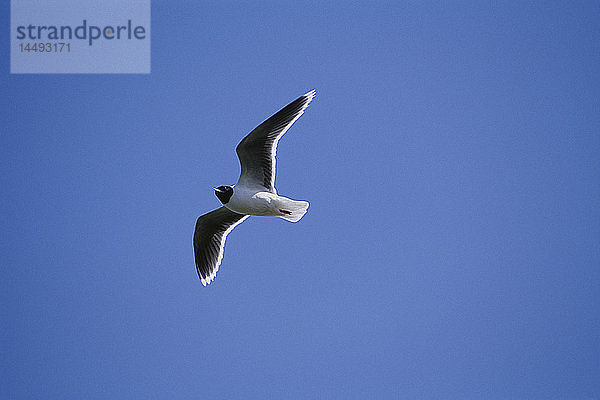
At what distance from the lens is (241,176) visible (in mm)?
6570

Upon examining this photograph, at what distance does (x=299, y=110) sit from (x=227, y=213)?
Result: 1.40 m

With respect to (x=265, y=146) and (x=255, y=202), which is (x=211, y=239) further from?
(x=265, y=146)

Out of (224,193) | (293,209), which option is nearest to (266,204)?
(293,209)

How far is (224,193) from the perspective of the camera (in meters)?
6.57

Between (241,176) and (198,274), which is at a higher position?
(241,176)

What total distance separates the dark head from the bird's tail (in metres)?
0.50

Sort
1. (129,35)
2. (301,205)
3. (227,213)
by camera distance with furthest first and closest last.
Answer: (129,35) → (227,213) → (301,205)

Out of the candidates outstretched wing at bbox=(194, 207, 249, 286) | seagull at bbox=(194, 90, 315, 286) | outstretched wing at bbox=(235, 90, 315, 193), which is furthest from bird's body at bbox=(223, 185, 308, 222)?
outstretched wing at bbox=(194, 207, 249, 286)

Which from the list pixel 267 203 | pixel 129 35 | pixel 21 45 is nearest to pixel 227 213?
pixel 267 203

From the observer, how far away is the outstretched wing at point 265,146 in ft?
21.0

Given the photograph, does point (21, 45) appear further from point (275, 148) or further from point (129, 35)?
point (275, 148)

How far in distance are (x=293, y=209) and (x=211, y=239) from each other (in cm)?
139

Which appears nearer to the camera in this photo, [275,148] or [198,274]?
[275,148]

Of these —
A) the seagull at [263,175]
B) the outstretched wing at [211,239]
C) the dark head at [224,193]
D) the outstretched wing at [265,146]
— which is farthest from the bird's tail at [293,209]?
the outstretched wing at [211,239]
